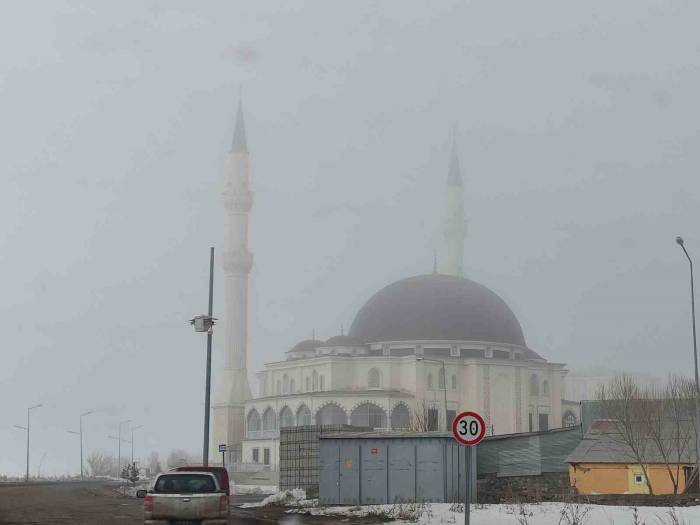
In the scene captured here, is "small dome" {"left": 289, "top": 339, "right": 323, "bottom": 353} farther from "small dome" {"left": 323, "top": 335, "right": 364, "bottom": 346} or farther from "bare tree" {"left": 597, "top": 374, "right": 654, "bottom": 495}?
"bare tree" {"left": 597, "top": 374, "right": 654, "bottom": 495}

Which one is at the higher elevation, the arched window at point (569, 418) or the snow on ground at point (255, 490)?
the arched window at point (569, 418)

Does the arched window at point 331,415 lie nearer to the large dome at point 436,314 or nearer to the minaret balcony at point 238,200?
the large dome at point 436,314

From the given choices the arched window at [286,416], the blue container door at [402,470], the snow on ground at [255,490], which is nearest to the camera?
the blue container door at [402,470]

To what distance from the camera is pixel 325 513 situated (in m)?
30.5

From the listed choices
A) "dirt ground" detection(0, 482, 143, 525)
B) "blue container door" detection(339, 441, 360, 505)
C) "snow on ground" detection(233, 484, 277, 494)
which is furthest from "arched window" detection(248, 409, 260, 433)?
"blue container door" detection(339, 441, 360, 505)

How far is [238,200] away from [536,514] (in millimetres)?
93478

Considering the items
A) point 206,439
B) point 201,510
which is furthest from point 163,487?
point 206,439

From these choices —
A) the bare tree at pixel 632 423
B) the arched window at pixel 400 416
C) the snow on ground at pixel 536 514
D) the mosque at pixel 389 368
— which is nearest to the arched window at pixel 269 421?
the mosque at pixel 389 368

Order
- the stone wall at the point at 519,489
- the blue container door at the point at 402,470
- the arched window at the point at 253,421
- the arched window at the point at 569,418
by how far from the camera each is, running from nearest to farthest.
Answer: the blue container door at the point at 402,470
the stone wall at the point at 519,489
the arched window at the point at 253,421
the arched window at the point at 569,418

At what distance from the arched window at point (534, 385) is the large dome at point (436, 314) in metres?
5.58

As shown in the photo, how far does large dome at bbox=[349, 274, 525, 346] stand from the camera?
119m

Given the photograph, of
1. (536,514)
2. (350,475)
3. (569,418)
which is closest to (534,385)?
(569,418)

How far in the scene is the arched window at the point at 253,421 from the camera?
4619 inches

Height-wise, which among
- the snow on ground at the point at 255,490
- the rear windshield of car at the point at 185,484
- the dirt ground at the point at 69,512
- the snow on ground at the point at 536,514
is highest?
the rear windshield of car at the point at 185,484
